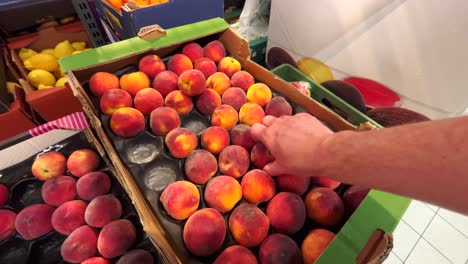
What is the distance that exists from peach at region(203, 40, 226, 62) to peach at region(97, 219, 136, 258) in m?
0.70

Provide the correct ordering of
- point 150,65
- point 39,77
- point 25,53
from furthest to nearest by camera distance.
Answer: point 25,53, point 39,77, point 150,65

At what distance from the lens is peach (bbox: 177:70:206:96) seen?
2.87 ft

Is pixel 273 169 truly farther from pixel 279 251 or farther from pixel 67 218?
pixel 67 218

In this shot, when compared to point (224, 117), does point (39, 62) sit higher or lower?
higher

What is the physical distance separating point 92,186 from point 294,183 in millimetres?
614

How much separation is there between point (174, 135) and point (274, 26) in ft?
5.40

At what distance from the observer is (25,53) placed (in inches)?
59.7

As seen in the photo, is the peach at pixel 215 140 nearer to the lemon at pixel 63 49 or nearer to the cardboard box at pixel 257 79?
the cardboard box at pixel 257 79

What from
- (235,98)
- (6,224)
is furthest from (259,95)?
(6,224)

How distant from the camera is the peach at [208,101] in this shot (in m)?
0.90

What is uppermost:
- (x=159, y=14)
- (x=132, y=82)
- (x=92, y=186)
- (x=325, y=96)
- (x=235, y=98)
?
(x=159, y=14)

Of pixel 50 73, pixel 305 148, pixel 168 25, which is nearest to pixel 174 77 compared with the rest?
pixel 168 25

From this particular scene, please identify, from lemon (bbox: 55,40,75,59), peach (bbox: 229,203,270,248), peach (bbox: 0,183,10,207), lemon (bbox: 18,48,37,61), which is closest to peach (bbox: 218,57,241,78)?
peach (bbox: 229,203,270,248)

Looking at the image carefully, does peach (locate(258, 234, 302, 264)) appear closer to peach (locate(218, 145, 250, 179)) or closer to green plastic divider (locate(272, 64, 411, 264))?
green plastic divider (locate(272, 64, 411, 264))
